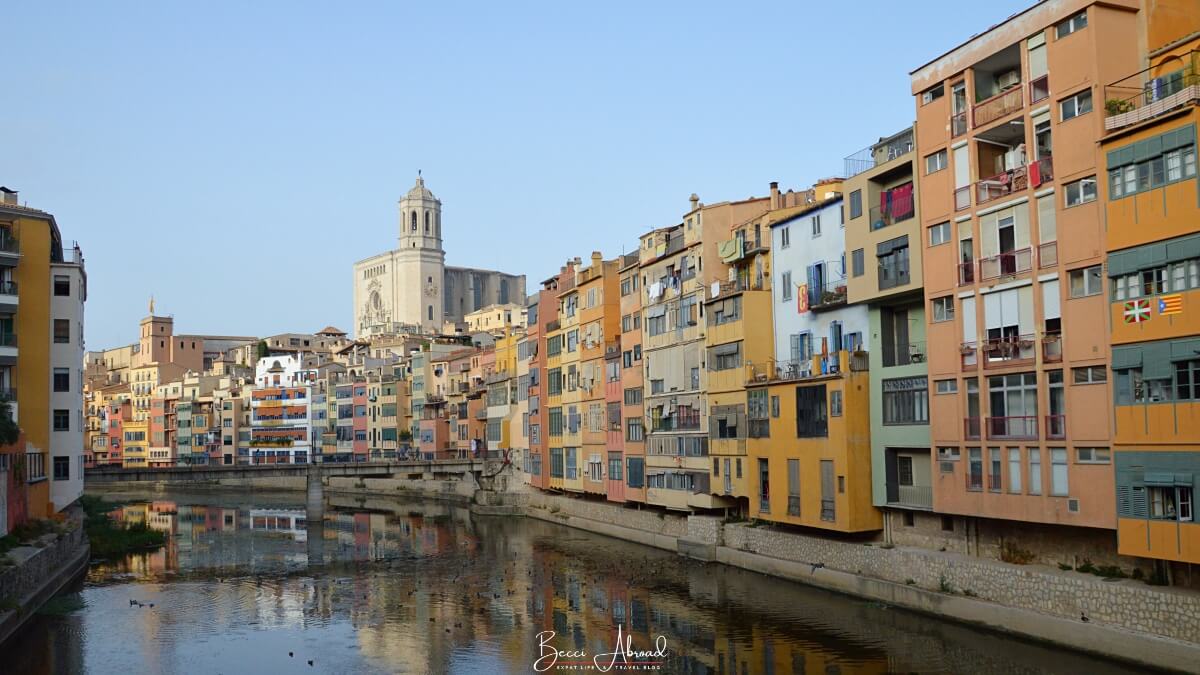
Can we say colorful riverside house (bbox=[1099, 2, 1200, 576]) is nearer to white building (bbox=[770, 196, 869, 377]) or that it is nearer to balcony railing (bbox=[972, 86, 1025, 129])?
balcony railing (bbox=[972, 86, 1025, 129])

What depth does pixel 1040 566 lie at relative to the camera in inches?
1275

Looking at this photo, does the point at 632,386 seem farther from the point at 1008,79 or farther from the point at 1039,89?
the point at 1039,89

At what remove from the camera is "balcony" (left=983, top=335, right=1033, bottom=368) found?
1266 inches

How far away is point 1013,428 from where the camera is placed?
107 ft

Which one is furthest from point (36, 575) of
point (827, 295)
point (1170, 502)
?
point (1170, 502)

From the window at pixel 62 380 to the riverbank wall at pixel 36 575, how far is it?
266 inches

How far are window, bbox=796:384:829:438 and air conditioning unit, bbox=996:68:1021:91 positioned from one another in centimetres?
1221

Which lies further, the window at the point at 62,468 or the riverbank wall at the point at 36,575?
the window at the point at 62,468

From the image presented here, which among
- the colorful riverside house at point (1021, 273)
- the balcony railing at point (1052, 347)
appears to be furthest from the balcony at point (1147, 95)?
the balcony railing at point (1052, 347)

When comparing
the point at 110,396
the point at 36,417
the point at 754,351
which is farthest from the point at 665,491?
the point at 110,396

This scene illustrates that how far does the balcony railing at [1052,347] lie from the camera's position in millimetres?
31016

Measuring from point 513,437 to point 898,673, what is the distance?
5592 cm

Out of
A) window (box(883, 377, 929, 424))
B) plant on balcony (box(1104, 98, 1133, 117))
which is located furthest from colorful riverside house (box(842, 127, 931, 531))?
plant on balcony (box(1104, 98, 1133, 117))

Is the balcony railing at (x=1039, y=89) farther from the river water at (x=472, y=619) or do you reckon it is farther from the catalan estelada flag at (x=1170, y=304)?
the river water at (x=472, y=619)
